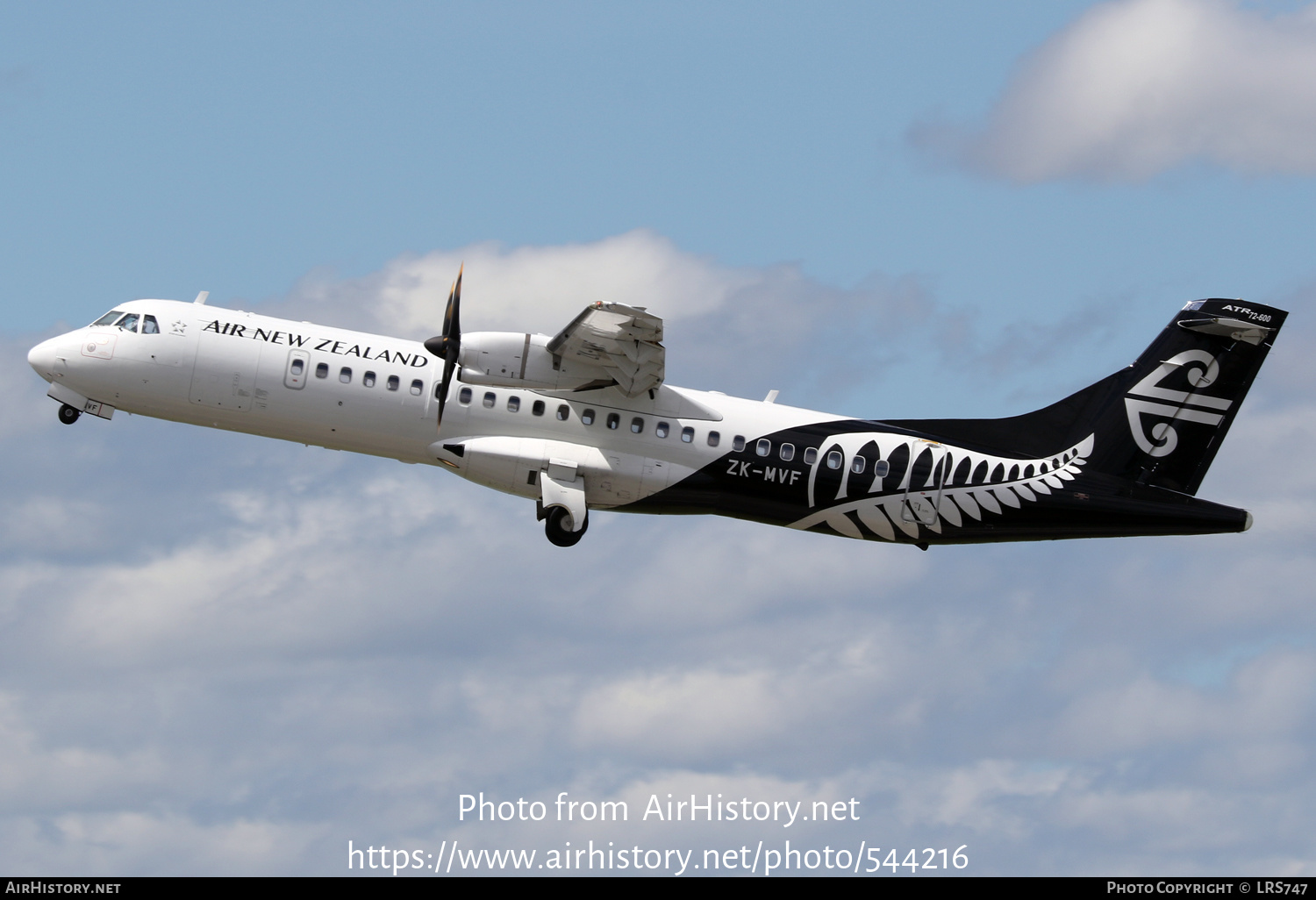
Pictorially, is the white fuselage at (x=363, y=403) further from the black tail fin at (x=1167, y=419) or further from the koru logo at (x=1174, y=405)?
the koru logo at (x=1174, y=405)

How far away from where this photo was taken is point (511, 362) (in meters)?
25.4

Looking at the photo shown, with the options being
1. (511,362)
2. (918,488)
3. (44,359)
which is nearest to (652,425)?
(511,362)

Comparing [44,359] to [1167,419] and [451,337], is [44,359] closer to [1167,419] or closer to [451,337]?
[451,337]

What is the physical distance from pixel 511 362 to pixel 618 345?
6.07ft

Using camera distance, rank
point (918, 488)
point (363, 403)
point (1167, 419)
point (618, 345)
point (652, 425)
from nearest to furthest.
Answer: point (618, 345) → point (363, 403) → point (652, 425) → point (918, 488) → point (1167, 419)

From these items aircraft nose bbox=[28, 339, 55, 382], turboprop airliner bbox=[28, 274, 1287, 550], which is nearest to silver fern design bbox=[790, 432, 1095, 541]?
turboprop airliner bbox=[28, 274, 1287, 550]

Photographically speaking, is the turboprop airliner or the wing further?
the turboprop airliner

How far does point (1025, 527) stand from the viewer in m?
27.6

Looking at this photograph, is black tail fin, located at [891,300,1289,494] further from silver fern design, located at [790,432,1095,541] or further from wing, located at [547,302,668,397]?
wing, located at [547,302,668,397]

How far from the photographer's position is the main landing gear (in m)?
26.4

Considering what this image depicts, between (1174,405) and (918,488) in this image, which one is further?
(1174,405)

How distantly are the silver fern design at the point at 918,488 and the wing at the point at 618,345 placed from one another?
364 cm

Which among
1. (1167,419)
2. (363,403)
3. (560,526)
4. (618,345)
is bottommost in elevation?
(560,526)

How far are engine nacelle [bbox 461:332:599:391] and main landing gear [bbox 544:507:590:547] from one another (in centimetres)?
226
